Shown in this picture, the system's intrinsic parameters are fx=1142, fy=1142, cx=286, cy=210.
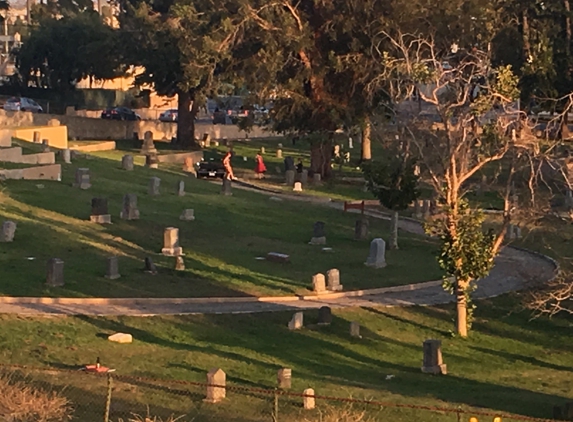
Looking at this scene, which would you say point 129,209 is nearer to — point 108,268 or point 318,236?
point 318,236

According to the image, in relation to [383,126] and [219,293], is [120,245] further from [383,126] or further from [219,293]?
[383,126]

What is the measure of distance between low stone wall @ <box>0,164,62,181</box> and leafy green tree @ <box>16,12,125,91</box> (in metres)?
25.8

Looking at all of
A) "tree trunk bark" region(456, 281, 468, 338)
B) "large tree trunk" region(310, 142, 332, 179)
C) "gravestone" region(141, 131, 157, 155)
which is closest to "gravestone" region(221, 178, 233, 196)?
"large tree trunk" region(310, 142, 332, 179)

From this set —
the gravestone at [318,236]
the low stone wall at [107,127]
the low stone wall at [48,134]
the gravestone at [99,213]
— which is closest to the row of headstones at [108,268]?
the gravestone at [99,213]

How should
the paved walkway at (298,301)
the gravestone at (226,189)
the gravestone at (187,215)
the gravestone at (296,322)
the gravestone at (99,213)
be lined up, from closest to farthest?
1. the paved walkway at (298,301)
2. the gravestone at (296,322)
3. the gravestone at (99,213)
4. the gravestone at (187,215)
5. the gravestone at (226,189)

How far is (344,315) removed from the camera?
25.7m

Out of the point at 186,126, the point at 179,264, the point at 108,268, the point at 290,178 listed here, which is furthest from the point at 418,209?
the point at 186,126

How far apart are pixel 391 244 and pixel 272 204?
859 centimetres

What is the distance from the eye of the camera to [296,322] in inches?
950

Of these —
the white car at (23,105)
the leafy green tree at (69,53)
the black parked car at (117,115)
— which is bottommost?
the black parked car at (117,115)

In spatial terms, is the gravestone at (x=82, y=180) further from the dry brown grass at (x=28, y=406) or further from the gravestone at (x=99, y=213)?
the dry brown grass at (x=28, y=406)

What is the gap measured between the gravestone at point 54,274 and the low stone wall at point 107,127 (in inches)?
1377

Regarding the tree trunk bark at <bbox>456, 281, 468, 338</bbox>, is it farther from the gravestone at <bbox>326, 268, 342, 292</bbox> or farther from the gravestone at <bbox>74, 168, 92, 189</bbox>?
the gravestone at <bbox>74, 168, 92, 189</bbox>

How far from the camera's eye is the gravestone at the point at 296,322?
24094 millimetres
